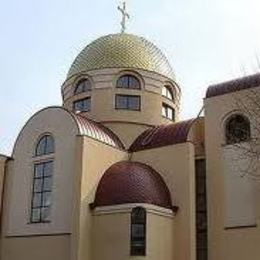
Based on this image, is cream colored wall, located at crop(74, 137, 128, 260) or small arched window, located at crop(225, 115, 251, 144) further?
small arched window, located at crop(225, 115, 251, 144)

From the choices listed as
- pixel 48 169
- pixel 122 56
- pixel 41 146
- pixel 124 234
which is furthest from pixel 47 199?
pixel 122 56

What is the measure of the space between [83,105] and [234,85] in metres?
7.16

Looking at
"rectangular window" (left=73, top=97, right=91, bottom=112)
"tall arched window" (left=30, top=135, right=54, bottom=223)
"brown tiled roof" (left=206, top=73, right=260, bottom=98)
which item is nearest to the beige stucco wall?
"tall arched window" (left=30, top=135, right=54, bottom=223)

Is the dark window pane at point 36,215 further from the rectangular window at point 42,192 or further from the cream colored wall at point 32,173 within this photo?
the cream colored wall at point 32,173

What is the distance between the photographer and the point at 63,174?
739 inches

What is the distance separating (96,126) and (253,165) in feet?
20.3

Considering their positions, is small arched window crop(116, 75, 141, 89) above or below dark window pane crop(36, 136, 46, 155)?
above

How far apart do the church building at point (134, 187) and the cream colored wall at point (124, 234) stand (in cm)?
3

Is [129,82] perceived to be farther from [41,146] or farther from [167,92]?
[41,146]

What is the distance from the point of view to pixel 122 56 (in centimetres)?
2319

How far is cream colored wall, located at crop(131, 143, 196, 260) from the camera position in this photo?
17547mm

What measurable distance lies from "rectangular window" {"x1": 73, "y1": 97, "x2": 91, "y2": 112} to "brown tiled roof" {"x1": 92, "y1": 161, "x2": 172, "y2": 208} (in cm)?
448

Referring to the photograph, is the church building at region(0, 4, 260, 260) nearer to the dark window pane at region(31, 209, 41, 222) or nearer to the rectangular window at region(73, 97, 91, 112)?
the dark window pane at region(31, 209, 41, 222)

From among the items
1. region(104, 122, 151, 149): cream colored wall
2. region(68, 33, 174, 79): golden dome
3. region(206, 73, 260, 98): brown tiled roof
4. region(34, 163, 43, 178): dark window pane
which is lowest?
region(34, 163, 43, 178): dark window pane
